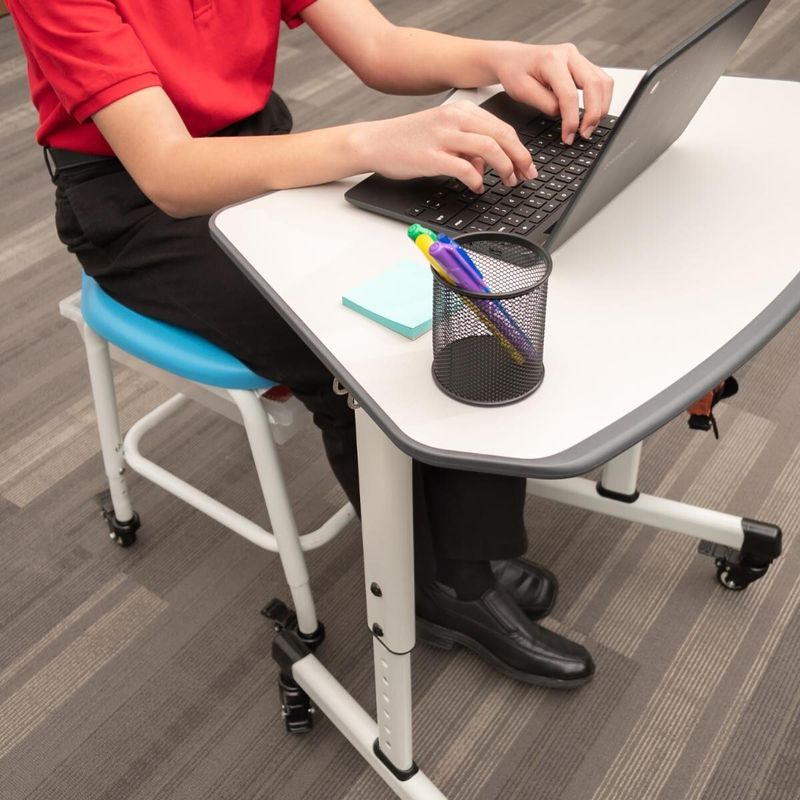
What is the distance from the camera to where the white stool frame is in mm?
1167

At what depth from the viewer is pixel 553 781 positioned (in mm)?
1275

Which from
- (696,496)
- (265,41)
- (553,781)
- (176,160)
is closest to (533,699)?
(553,781)

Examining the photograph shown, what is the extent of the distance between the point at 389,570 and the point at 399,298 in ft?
1.02

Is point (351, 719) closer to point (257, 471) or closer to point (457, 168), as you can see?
point (257, 471)

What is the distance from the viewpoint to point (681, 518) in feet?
4.88

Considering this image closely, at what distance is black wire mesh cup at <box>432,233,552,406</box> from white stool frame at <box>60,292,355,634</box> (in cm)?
44

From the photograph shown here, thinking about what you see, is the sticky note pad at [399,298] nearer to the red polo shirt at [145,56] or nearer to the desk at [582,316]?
the desk at [582,316]

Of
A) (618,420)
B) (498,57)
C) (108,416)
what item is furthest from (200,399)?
(618,420)

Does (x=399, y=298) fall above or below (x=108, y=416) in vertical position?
above

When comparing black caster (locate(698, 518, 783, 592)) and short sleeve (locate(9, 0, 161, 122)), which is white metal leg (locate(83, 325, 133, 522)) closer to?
short sleeve (locate(9, 0, 161, 122))

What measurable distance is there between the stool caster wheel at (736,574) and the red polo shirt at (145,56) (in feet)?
3.20

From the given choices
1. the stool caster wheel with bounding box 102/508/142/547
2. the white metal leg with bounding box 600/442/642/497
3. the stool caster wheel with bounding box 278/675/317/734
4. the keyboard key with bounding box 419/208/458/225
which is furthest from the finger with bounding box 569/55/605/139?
the stool caster wheel with bounding box 102/508/142/547

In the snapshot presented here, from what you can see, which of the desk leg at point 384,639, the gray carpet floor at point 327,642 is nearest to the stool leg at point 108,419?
the gray carpet floor at point 327,642

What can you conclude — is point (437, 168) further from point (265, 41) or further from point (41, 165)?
point (41, 165)
